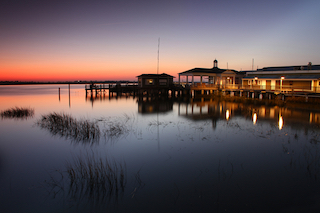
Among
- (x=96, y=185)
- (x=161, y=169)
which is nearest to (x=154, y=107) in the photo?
(x=161, y=169)

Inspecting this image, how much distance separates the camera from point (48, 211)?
6.18 metres

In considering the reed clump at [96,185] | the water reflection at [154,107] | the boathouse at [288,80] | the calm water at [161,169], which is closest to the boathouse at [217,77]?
the boathouse at [288,80]

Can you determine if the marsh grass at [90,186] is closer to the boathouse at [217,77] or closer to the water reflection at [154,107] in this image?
the water reflection at [154,107]

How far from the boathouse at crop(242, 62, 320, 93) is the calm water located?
1880 cm

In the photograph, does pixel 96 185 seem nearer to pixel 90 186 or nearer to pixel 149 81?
pixel 90 186

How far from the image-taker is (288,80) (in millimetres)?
33406

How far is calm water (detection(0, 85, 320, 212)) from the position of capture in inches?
254

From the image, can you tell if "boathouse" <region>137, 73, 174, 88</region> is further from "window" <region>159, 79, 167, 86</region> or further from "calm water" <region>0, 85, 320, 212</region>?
"calm water" <region>0, 85, 320, 212</region>

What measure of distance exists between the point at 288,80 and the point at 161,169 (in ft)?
109

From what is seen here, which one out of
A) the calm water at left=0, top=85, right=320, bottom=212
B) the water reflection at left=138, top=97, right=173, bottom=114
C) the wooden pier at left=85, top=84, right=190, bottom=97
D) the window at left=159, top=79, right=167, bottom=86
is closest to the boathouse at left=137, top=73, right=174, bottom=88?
the window at left=159, top=79, right=167, bottom=86

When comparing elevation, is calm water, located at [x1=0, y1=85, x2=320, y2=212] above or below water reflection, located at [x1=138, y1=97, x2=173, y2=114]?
below

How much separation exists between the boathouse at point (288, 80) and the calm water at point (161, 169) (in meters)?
18.8

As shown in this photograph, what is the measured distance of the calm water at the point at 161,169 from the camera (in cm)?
646

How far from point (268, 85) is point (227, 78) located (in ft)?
33.5
